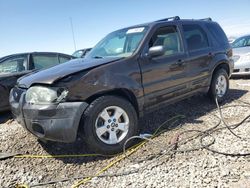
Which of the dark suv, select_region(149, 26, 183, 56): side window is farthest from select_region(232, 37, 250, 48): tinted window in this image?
select_region(149, 26, 183, 56): side window

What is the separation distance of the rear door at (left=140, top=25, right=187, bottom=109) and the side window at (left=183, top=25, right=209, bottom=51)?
0.26 metres

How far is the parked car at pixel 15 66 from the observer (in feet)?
19.6

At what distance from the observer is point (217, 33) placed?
6.00 m

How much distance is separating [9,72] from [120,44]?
2943 mm

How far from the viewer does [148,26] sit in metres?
4.66

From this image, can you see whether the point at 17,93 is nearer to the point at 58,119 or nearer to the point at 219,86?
the point at 58,119

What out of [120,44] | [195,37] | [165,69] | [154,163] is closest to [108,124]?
[154,163]

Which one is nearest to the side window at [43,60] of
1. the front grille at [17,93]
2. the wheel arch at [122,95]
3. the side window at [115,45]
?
the side window at [115,45]

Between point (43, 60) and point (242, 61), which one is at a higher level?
point (43, 60)

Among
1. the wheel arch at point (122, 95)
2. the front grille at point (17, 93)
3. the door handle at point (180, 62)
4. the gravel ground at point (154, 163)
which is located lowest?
the gravel ground at point (154, 163)

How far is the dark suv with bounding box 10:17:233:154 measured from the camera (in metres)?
→ 3.45

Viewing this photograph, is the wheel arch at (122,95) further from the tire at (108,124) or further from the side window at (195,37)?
the side window at (195,37)

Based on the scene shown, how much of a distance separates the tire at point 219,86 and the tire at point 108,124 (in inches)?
95.9

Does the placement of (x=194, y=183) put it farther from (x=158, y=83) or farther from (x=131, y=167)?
(x=158, y=83)
